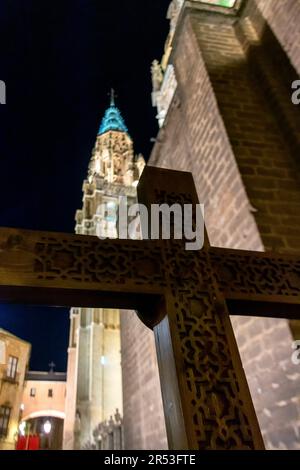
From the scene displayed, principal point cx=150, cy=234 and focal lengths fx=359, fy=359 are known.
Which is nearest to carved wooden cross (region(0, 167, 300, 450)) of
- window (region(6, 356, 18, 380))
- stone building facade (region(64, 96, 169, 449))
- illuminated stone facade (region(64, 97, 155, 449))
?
stone building facade (region(64, 96, 169, 449))

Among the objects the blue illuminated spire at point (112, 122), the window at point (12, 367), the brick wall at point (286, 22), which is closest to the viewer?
the brick wall at point (286, 22)

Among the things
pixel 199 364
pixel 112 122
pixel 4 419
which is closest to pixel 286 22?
pixel 199 364

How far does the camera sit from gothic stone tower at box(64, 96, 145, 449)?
28312mm

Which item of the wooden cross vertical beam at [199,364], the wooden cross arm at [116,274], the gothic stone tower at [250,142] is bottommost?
the wooden cross vertical beam at [199,364]

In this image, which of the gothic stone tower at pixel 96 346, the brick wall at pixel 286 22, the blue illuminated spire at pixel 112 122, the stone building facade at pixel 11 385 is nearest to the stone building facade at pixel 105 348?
the gothic stone tower at pixel 96 346

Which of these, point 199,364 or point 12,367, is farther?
point 12,367

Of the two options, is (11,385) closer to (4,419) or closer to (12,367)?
(12,367)

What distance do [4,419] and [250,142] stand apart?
1057 inches

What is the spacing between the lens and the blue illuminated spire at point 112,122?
5044 centimetres

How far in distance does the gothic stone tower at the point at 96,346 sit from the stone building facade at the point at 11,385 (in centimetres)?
434

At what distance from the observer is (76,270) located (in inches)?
79.4

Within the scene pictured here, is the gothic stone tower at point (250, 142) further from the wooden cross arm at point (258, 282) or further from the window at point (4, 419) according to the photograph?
the window at point (4, 419)

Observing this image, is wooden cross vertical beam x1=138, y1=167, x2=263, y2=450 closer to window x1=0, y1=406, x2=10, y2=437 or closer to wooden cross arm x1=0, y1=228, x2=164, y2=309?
wooden cross arm x1=0, y1=228, x2=164, y2=309
